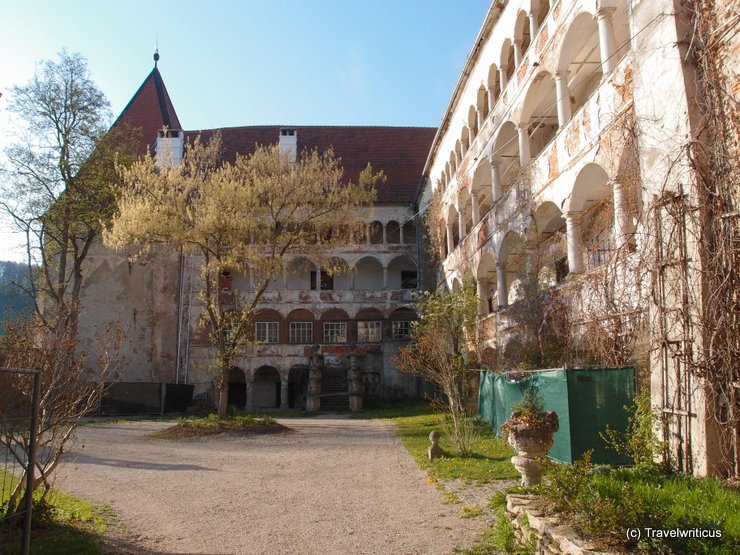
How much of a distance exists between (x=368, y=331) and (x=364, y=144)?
13.2 metres

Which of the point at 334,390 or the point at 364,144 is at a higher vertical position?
the point at 364,144

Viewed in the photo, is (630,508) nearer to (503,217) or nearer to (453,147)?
(503,217)

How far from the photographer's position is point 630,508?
4.84m

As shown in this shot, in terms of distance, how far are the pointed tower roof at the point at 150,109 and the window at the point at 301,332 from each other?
14883 mm

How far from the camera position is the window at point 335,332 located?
1355 inches

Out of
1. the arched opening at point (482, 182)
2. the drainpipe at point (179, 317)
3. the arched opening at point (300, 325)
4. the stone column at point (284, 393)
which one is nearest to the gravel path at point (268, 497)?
the arched opening at point (482, 182)

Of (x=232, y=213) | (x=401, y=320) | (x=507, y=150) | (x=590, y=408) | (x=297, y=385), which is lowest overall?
(x=297, y=385)

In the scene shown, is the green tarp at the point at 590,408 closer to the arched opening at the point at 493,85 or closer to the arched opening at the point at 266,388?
the arched opening at the point at 493,85

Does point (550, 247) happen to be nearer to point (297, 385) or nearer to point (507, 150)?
point (507, 150)

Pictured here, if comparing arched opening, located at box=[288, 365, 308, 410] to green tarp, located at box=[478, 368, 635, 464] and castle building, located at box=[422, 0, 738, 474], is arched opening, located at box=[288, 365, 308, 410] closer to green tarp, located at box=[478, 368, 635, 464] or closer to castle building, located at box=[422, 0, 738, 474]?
castle building, located at box=[422, 0, 738, 474]

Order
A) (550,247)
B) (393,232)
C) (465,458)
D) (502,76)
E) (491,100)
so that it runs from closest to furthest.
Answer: (465,458) < (550,247) < (502,76) < (491,100) < (393,232)

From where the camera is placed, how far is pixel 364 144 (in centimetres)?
4072

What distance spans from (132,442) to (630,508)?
14895 millimetres

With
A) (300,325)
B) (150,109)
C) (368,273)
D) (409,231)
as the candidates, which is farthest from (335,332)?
(150,109)
